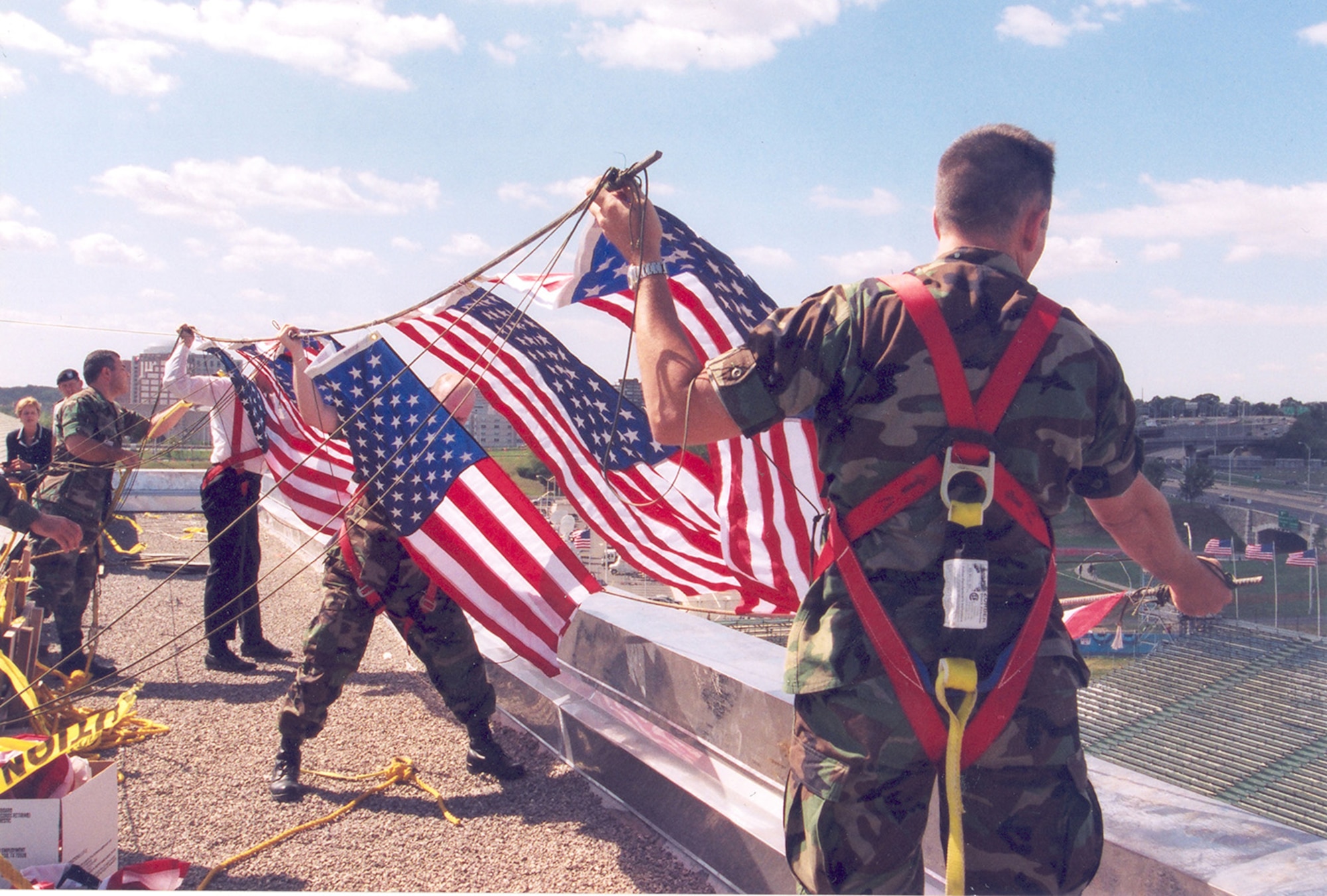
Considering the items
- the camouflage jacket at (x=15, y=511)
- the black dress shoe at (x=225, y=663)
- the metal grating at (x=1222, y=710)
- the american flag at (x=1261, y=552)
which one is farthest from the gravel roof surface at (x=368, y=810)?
the american flag at (x=1261, y=552)

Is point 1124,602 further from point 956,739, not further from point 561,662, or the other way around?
point 561,662

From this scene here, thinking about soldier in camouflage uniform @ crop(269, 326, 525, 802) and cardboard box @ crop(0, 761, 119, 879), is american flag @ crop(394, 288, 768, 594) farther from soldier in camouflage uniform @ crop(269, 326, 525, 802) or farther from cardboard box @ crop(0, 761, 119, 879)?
cardboard box @ crop(0, 761, 119, 879)

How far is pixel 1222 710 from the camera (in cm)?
3656

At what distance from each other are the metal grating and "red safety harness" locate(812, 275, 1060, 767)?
1398 inches

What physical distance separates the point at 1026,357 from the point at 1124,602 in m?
1.39

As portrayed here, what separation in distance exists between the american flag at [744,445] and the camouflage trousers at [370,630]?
4.57 feet

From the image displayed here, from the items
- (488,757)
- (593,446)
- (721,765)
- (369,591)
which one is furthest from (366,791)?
(593,446)

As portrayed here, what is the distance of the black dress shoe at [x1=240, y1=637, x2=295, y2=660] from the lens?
7109mm

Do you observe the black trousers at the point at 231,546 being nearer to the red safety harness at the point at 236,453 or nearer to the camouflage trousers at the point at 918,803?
the red safety harness at the point at 236,453

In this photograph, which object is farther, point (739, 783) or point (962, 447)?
point (739, 783)

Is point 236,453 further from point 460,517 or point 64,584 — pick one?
point 460,517

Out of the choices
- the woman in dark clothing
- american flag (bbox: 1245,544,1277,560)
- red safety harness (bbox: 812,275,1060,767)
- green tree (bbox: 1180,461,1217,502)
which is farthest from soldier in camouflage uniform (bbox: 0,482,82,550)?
green tree (bbox: 1180,461,1217,502)

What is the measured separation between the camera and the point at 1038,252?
2.04 m

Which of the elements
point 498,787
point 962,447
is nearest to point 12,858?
point 498,787
